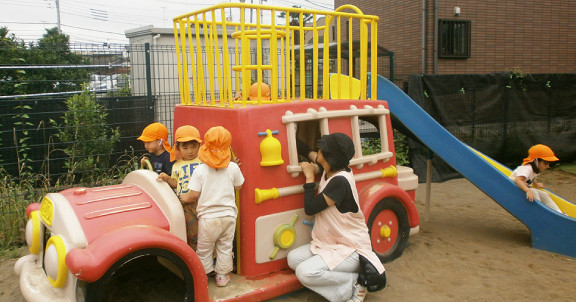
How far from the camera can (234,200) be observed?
→ 3723mm

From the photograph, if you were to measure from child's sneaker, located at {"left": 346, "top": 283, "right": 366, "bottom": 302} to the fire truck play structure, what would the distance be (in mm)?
499

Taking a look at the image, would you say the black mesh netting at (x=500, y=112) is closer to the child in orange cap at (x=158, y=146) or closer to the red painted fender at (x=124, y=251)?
the child in orange cap at (x=158, y=146)

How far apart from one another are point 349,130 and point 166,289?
7.12ft

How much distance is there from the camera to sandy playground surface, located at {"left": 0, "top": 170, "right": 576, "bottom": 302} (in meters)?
4.14

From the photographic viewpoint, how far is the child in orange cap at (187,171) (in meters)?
3.83

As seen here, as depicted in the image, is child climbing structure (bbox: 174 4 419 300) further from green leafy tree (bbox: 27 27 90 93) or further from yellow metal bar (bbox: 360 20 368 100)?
green leafy tree (bbox: 27 27 90 93)

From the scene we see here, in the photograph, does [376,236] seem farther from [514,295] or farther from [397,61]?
[397,61]

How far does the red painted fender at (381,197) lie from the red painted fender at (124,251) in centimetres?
176

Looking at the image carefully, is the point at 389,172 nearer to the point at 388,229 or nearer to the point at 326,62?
the point at 388,229

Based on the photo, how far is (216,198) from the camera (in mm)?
3590

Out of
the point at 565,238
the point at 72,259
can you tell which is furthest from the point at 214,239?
the point at 565,238

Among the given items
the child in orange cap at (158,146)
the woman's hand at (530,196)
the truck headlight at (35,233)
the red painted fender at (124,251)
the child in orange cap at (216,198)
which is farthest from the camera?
the woman's hand at (530,196)

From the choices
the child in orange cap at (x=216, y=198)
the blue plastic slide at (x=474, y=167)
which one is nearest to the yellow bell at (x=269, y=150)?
the child in orange cap at (x=216, y=198)

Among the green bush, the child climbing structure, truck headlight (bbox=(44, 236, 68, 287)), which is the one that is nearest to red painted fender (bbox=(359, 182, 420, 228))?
the child climbing structure
